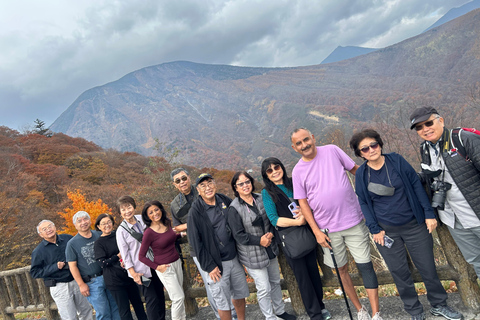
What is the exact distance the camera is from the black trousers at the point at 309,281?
9.34 feet

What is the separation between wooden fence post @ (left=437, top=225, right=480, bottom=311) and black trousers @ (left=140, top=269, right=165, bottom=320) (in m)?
3.08

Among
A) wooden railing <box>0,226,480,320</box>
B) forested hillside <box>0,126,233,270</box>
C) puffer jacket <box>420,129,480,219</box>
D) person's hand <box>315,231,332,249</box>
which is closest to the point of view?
puffer jacket <box>420,129,480,219</box>

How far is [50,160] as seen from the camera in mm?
40438

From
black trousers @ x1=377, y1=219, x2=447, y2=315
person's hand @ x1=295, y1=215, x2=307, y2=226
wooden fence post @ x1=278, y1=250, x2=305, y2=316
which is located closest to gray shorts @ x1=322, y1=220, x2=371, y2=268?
black trousers @ x1=377, y1=219, x2=447, y2=315

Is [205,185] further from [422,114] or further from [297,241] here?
[422,114]

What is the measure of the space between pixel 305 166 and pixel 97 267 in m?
2.91

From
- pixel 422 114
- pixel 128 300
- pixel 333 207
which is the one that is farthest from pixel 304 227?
pixel 128 300

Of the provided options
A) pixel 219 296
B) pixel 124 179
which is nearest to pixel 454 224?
pixel 219 296

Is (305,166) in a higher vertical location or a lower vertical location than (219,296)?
higher

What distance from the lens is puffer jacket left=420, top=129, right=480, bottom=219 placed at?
228 cm

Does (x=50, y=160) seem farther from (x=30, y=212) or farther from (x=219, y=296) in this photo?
(x=219, y=296)

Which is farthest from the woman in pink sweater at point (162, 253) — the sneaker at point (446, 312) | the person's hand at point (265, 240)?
the sneaker at point (446, 312)

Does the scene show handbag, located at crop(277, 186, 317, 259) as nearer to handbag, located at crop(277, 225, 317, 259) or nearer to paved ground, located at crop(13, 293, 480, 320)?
handbag, located at crop(277, 225, 317, 259)

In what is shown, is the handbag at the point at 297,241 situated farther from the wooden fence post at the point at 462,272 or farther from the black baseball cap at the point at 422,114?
the black baseball cap at the point at 422,114
